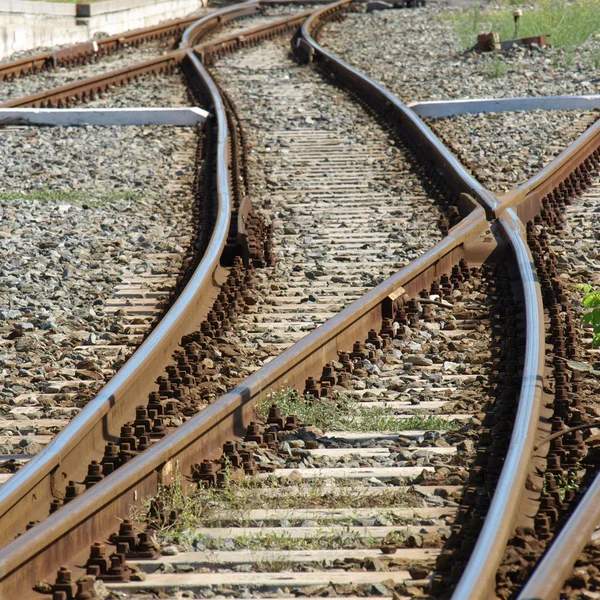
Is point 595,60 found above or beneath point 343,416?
above

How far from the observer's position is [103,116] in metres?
14.2

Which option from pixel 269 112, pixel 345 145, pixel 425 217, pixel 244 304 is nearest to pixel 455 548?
pixel 244 304

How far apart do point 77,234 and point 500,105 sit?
23.5 ft

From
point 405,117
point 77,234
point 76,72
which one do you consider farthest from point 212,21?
point 77,234

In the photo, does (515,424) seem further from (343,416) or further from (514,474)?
(343,416)

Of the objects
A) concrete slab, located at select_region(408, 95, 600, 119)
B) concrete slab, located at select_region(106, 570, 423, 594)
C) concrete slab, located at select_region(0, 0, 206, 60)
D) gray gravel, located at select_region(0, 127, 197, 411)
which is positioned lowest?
concrete slab, located at select_region(106, 570, 423, 594)

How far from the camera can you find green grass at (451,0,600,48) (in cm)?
2116

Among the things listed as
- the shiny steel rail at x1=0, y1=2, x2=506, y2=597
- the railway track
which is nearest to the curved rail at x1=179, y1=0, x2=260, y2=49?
the railway track

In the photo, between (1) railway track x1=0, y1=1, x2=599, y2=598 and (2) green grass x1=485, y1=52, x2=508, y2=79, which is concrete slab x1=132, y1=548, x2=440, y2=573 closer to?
(1) railway track x1=0, y1=1, x2=599, y2=598

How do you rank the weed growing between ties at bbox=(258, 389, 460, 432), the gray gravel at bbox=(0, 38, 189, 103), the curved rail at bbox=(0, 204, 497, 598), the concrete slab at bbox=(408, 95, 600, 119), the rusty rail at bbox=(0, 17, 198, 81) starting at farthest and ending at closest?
the rusty rail at bbox=(0, 17, 198, 81) < the gray gravel at bbox=(0, 38, 189, 103) < the concrete slab at bbox=(408, 95, 600, 119) < the weed growing between ties at bbox=(258, 389, 460, 432) < the curved rail at bbox=(0, 204, 497, 598)

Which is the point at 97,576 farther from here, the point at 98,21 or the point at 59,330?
the point at 98,21

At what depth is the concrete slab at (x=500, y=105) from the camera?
562 inches

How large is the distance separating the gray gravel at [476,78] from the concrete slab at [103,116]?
10.3 feet

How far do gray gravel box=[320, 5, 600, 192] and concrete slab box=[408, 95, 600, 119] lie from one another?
283 millimetres
